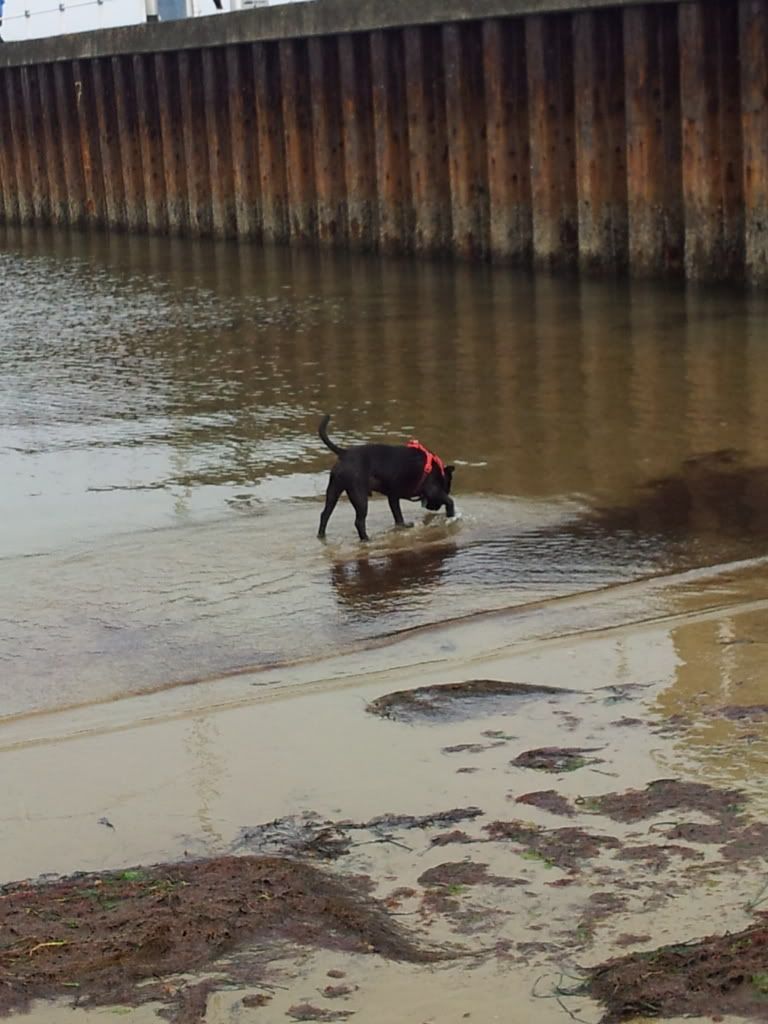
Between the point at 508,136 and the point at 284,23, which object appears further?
the point at 284,23

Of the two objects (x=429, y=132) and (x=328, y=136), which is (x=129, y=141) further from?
(x=429, y=132)

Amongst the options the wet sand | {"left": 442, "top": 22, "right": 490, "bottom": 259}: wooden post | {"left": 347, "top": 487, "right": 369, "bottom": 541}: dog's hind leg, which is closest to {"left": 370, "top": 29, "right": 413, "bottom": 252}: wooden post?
{"left": 442, "top": 22, "right": 490, "bottom": 259}: wooden post

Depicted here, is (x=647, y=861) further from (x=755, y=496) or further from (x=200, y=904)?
(x=755, y=496)

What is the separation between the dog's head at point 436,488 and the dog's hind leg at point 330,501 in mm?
457

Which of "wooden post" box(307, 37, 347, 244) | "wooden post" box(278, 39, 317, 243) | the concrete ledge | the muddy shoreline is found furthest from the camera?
"wooden post" box(278, 39, 317, 243)

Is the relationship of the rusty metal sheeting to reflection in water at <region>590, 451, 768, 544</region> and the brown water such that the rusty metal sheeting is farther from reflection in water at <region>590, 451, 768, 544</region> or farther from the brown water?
reflection in water at <region>590, 451, 768, 544</region>

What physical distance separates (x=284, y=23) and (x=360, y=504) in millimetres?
13668

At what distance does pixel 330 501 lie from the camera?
8.68 metres

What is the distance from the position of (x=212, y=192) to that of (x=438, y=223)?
5120 mm

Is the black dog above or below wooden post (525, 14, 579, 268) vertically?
below

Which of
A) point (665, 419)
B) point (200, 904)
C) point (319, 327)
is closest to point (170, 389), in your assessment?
point (319, 327)

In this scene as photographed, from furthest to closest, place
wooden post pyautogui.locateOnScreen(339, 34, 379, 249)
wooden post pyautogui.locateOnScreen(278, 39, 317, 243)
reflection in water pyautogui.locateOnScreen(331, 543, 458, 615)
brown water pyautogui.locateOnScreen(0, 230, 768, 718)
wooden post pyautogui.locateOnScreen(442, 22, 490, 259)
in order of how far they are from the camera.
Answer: wooden post pyautogui.locateOnScreen(278, 39, 317, 243), wooden post pyautogui.locateOnScreen(339, 34, 379, 249), wooden post pyautogui.locateOnScreen(442, 22, 490, 259), reflection in water pyautogui.locateOnScreen(331, 543, 458, 615), brown water pyautogui.locateOnScreen(0, 230, 768, 718)

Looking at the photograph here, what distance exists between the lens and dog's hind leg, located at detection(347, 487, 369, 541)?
8.56m

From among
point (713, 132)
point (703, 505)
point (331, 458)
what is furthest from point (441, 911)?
point (713, 132)
